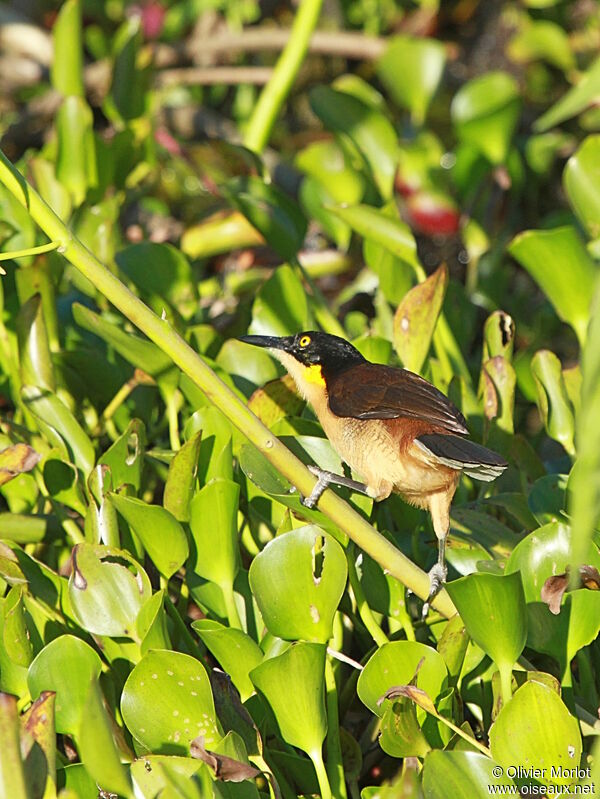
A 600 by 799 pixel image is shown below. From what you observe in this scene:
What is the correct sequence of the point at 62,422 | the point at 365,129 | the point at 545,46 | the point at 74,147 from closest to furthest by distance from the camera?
the point at 62,422, the point at 74,147, the point at 365,129, the point at 545,46

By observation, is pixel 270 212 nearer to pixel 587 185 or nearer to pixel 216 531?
pixel 587 185

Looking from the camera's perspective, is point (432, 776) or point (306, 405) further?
point (306, 405)

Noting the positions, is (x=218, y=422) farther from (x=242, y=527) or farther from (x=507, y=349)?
(x=507, y=349)

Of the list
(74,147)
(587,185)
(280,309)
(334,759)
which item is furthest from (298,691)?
(74,147)

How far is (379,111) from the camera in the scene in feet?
11.3

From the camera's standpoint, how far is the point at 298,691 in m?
1.76

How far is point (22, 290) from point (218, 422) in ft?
2.26

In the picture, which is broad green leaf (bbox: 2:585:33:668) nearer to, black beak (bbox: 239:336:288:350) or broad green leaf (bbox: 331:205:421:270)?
black beak (bbox: 239:336:288:350)

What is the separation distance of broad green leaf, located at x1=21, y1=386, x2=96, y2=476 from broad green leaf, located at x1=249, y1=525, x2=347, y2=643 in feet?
2.00

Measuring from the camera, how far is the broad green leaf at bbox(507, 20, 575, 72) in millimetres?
4816

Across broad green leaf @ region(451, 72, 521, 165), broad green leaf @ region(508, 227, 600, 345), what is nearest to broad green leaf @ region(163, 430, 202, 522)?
broad green leaf @ region(508, 227, 600, 345)

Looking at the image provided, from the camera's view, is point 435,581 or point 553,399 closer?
point 435,581

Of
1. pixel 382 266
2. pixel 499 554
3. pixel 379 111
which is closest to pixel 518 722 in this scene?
pixel 499 554

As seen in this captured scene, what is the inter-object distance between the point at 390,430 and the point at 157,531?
579 mm
